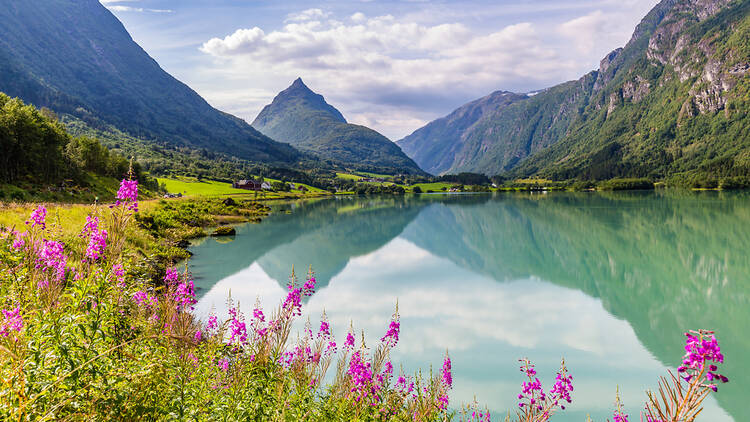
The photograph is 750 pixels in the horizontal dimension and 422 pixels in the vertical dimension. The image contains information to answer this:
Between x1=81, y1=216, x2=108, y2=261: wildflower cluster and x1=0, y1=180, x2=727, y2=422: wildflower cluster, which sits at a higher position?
x1=81, y1=216, x2=108, y2=261: wildflower cluster

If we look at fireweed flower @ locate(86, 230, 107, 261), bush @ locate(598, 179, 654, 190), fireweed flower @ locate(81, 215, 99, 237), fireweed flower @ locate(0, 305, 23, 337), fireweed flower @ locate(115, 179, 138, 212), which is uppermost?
bush @ locate(598, 179, 654, 190)

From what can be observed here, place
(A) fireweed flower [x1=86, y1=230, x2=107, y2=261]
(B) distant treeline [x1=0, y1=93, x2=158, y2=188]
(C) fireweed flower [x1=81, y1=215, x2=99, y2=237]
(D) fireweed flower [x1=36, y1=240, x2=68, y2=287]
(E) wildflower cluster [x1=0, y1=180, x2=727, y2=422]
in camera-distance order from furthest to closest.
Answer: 1. (B) distant treeline [x1=0, y1=93, x2=158, y2=188]
2. (D) fireweed flower [x1=36, y1=240, x2=68, y2=287]
3. (C) fireweed flower [x1=81, y1=215, x2=99, y2=237]
4. (A) fireweed flower [x1=86, y1=230, x2=107, y2=261]
5. (E) wildflower cluster [x1=0, y1=180, x2=727, y2=422]

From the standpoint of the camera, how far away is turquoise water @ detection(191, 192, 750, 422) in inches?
542

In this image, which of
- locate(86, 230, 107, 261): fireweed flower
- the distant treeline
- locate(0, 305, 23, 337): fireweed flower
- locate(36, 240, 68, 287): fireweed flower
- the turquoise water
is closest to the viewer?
locate(0, 305, 23, 337): fireweed flower

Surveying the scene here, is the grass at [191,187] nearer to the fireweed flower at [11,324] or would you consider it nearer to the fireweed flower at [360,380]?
the fireweed flower at [11,324]

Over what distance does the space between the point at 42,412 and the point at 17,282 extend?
11.7 ft

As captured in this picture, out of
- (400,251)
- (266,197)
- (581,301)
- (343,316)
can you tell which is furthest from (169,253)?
(266,197)

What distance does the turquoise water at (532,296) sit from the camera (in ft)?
45.2

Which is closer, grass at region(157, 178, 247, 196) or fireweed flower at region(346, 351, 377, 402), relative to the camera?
fireweed flower at region(346, 351, 377, 402)

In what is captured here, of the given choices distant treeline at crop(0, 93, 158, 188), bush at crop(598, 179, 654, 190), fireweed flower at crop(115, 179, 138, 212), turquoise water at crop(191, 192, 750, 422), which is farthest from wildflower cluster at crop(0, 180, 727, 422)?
bush at crop(598, 179, 654, 190)

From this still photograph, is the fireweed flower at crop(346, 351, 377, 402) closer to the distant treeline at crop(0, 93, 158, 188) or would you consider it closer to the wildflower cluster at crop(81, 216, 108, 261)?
the wildflower cluster at crop(81, 216, 108, 261)

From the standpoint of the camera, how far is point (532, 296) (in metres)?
24.3

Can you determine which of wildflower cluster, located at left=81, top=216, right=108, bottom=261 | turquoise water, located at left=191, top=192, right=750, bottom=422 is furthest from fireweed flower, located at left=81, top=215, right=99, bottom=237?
turquoise water, located at left=191, top=192, right=750, bottom=422

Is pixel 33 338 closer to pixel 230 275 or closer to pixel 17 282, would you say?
pixel 17 282
